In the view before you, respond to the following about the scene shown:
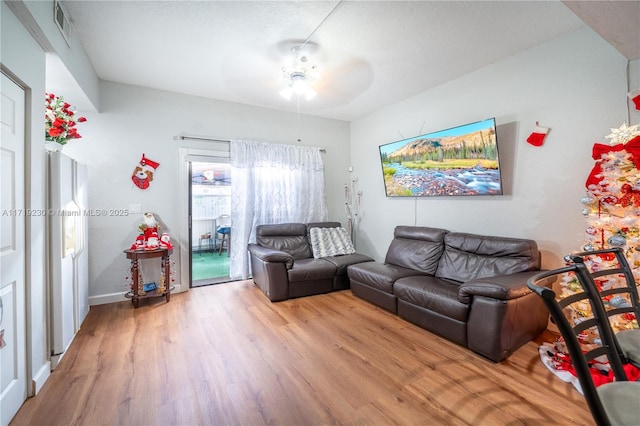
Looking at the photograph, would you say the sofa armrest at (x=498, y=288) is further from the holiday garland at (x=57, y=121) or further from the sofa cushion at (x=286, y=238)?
the holiday garland at (x=57, y=121)

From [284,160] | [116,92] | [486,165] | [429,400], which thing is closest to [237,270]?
[284,160]

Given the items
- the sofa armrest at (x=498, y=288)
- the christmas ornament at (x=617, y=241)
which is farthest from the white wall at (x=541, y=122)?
the sofa armrest at (x=498, y=288)

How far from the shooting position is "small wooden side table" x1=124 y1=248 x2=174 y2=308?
125 inches

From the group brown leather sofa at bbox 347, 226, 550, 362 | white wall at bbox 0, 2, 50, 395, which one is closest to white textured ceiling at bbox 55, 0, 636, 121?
white wall at bbox 0, 2, 50, 395

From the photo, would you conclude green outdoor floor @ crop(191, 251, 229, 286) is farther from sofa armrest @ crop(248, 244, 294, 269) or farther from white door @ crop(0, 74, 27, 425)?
white door @ crop(0, 74, 27, 425)

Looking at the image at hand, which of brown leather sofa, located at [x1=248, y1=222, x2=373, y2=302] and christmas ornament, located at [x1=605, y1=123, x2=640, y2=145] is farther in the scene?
brown leather sofa, located at [x1=248, y1=222, x2=373, y2=302]

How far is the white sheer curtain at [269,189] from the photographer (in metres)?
4.16

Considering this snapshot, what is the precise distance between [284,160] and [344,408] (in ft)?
11.8

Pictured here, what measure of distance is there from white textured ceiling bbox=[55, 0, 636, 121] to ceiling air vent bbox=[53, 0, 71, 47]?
0.21ft

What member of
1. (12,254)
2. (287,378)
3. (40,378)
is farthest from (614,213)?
(40,378)

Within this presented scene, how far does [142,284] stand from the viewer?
3439 millimetres

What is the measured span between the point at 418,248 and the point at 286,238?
6.36 ft

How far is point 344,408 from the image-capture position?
1.65 metres

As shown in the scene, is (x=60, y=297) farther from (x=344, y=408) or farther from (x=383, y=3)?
(x=383, y=3)
